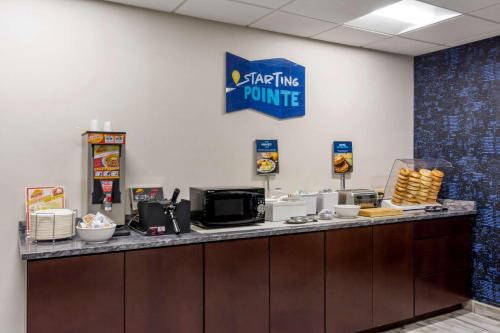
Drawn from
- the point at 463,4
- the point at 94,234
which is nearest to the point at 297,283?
the point at 94,234

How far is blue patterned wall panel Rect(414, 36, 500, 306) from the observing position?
153 inches

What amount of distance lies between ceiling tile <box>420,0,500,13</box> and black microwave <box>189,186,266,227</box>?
189 cm

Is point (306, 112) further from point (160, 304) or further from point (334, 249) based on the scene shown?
point (160, 304)

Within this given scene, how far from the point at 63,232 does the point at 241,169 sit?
5.15 feet

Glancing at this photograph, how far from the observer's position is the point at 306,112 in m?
3.91

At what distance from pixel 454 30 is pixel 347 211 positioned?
1868mm

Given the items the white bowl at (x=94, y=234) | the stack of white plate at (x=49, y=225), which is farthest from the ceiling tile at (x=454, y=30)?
the stack of white plate at (x=49, y=225)

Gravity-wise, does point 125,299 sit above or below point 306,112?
below

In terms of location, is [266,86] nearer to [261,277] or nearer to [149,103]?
[149,103]

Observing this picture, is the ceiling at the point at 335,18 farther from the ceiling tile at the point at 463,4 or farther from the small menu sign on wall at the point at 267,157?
→ the small menu sign on wall at the point at 267,157

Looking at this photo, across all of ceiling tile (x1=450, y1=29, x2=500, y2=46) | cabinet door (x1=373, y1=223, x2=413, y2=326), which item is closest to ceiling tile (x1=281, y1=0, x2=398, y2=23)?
ceiling tile (x1=450, y1=29, x2=500, y2=46)

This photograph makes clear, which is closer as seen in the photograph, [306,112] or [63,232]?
[63,232]

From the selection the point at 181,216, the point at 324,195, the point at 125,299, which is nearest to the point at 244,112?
the point at 324,195

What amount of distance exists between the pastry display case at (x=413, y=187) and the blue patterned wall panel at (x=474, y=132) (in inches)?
8.6
